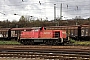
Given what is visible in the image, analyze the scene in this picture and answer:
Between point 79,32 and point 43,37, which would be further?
point 79,32

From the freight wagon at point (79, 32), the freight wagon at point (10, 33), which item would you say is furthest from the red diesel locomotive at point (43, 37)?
the freight wagon at point (10, 33)

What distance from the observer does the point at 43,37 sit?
3262 cm

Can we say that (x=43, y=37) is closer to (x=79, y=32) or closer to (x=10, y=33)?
(x=79, y=32)

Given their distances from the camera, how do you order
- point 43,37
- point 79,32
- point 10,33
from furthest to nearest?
point 10,33, point 79,32, point 43,37

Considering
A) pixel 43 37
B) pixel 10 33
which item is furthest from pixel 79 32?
pixel 10 33

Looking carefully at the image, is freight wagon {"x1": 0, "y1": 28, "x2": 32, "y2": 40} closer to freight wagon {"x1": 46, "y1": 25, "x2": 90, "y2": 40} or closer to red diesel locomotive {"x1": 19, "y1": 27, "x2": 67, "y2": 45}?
red diesel locomotive {"x1": 19, "y1": 27, "x2": 67, "y2": 45}

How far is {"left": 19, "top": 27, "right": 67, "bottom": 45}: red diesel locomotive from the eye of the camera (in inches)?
1257

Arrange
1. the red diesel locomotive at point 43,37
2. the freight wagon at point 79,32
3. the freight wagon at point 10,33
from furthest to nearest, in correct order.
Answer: the freight wagon at point 10,33
the freight wagon at point 79,32
the red diesel locomotive at point 43,37

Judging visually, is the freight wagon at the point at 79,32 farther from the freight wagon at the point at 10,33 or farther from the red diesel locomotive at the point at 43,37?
the freight wagon at the point at 10,33

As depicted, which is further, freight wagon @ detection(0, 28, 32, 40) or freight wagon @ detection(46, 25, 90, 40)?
freight wagon @ detection(0, 28, 32, 40)

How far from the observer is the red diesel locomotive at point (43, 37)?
105 feet

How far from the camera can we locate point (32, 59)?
15258 millimetres

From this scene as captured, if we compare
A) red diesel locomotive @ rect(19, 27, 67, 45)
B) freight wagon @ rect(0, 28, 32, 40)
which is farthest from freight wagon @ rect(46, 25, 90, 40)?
freight wagon @ rect(0, 28, 32, 40)

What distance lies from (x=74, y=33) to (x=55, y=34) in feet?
29.1
